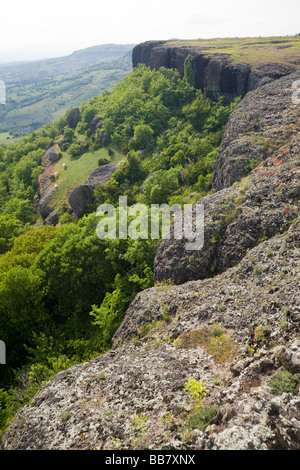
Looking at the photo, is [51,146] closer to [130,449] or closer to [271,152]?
[271,152]

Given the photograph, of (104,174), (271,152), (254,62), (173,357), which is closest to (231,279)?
(173,357)

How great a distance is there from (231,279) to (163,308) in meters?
6.01

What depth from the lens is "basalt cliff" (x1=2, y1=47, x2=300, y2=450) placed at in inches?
406

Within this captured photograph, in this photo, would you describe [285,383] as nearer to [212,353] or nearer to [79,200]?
[212,353]

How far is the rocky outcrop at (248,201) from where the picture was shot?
22.7m

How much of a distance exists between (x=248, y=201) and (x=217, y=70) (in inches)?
2796

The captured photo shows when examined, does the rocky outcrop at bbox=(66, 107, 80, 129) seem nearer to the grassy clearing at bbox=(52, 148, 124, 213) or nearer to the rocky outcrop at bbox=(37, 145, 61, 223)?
the rocky outcrop at bbox=(37, 145, 61, 223)

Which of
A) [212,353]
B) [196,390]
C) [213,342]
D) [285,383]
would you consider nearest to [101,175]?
[213,342]

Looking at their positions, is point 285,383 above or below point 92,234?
above

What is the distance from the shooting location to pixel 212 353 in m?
14.8

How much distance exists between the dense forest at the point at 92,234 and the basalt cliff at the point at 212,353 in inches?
305

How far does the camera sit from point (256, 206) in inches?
946

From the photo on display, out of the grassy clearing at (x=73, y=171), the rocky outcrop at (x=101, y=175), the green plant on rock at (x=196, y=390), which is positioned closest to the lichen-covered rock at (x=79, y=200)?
the rocky outcrop at (x=101, y=175)

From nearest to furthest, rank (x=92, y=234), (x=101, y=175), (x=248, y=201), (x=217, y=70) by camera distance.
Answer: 1. (x=248, y=201)
2. (x=92, y=234)
3. (x=217, y=70)
4. (x=101, y=175)
